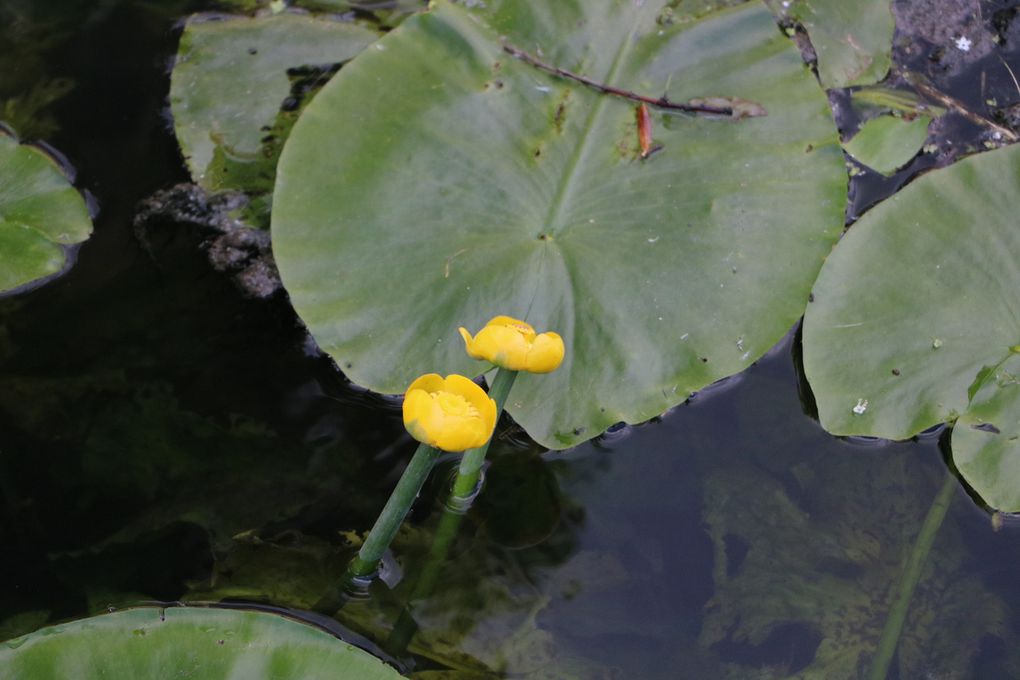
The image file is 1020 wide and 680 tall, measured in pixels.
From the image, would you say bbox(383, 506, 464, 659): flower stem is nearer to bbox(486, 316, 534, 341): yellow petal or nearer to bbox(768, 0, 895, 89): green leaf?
bbox(486, 316, 534, 341): yellow petal

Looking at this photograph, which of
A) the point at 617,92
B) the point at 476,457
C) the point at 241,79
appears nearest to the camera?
the point at 476,457

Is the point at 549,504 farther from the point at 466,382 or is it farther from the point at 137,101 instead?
the point at 137,101

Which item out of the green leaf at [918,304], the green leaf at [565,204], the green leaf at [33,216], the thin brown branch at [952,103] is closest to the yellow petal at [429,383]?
the green leaf at [565,204]

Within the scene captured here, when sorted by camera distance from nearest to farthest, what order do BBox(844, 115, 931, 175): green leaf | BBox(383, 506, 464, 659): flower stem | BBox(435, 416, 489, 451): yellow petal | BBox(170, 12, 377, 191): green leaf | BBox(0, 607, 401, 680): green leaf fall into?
1. BBox(435, 416, 489, 451): yellow petal
2. BBox(0, 607, 401, 680): green leaf
3. BBox(383, 506, 464, 659): flower stem
4. BBox(170, 12, 377, 191): green leaf
5. BBox(844, 115, 931, 175): green leaf

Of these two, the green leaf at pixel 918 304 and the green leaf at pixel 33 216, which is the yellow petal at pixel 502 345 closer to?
the green leaf at pixel 918 304

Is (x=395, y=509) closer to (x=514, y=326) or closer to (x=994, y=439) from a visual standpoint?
(x=514, y=326)

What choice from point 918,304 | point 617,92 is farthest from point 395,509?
point 918,304

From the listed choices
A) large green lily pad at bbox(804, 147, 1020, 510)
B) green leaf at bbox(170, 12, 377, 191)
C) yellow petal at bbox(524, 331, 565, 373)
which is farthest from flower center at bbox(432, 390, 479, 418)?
green leaf at bbox(170, 12, 377, 191)
